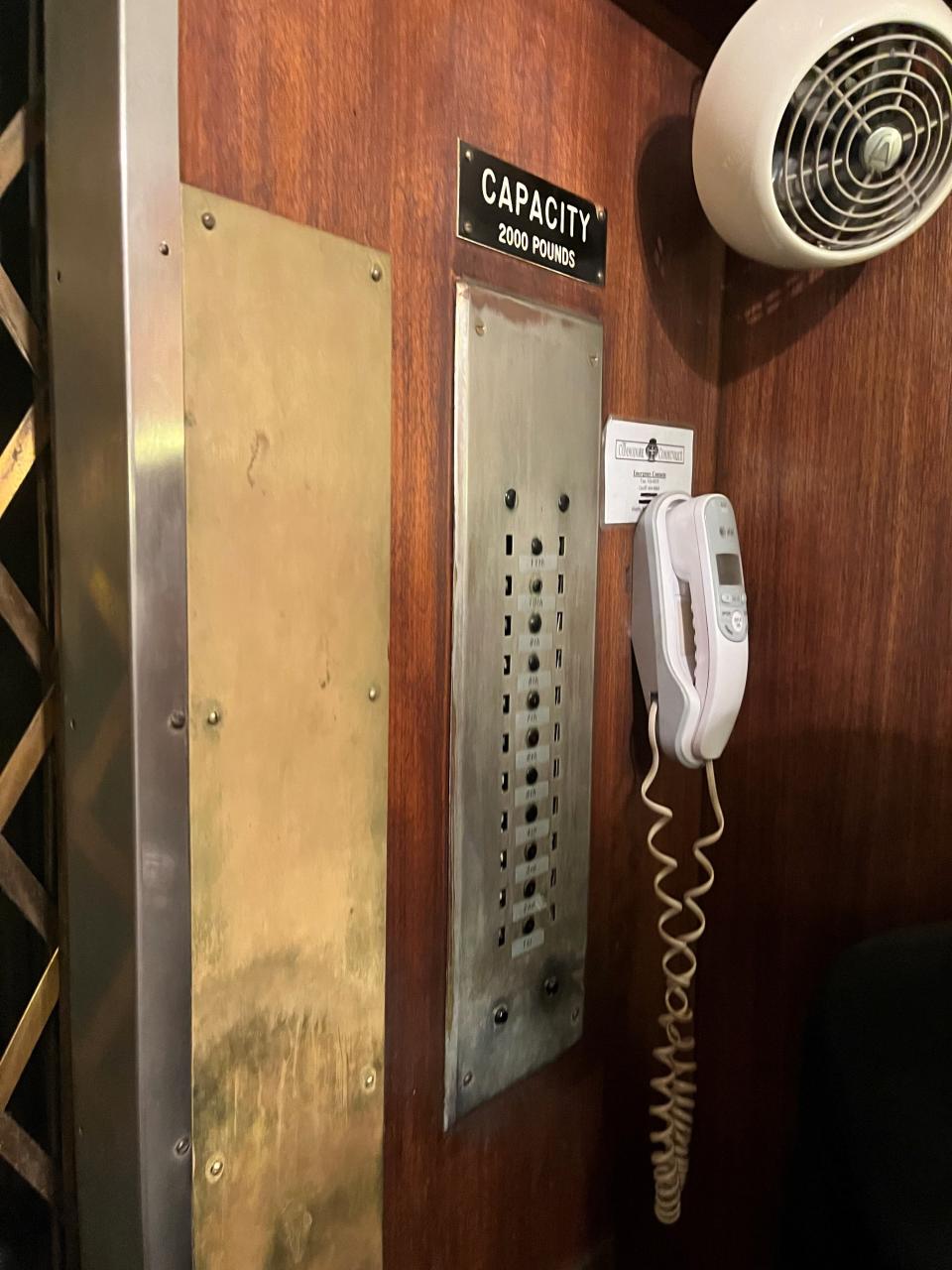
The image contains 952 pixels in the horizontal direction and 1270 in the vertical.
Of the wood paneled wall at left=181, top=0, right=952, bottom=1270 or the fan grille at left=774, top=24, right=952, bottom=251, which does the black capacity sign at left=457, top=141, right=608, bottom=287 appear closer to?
the wood paneled wall at left=181, top=0, right=952, bottom=1270

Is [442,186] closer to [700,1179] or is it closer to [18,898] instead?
[18,898]

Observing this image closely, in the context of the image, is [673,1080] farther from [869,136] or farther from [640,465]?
[869,136]

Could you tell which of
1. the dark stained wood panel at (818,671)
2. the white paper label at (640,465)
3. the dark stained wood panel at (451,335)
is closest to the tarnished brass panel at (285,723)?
the dark stained wood panel at (451,335)

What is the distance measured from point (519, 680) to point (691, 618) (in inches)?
9.8

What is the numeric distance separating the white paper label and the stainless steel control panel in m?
0.04

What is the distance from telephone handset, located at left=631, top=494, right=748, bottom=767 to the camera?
37.6 inches

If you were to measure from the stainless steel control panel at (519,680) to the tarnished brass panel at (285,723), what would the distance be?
0.11 metres

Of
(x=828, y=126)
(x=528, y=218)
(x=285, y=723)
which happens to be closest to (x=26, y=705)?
(x=285, y=723)

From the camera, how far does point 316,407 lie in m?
0.64

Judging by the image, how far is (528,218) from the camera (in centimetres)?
82

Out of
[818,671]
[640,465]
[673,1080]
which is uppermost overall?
[640,465]

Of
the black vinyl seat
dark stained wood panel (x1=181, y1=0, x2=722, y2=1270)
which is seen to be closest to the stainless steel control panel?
dark stained wood panel (x1=181, y1=0, x2=722, y2=1270)

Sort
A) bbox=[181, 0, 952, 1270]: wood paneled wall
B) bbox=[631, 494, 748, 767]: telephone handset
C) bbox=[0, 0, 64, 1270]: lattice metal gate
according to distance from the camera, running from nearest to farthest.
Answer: bbox=[0, 0, 64, 1270]: lattice metal gate, bbox=[181, 0, 952, 1270]: wood paneled wall, bbox=[631, 494, 748, 767]: telephone handset

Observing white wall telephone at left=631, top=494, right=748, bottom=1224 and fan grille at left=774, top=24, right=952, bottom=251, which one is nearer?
fan grille at left=774, top=24, right=952, bottom=251
